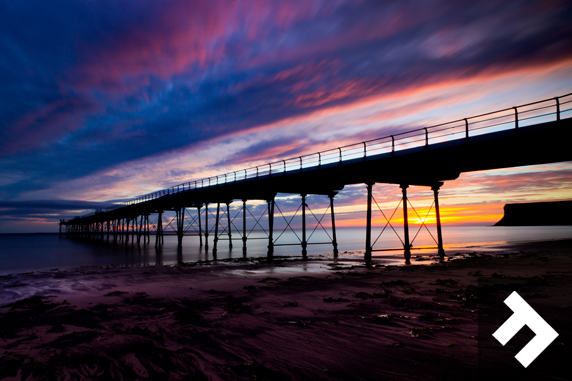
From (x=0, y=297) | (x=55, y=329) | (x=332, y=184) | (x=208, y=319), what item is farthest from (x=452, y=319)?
(x=332, y=184)

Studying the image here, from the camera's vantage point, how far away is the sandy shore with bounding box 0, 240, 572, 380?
519cm

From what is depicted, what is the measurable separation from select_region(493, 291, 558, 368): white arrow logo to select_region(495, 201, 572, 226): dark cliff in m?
44.4

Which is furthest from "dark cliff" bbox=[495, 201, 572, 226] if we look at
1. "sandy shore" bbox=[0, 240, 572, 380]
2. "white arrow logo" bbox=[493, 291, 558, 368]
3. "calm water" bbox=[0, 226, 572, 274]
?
"white arrow logo" bbox=[493, 291, 558, 368]

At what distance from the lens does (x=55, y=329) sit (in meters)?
7.73

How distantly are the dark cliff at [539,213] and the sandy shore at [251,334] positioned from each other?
3911 cm

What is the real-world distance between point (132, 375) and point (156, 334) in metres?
2.03

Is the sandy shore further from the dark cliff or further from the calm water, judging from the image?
the dark cliff

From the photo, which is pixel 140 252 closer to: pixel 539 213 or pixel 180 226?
pixel 180 226

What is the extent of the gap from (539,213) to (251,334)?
51.8 meters

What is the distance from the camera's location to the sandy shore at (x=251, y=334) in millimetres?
5191

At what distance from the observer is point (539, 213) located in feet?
142

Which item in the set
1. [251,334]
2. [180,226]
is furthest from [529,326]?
[180,226]

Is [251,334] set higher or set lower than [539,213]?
lower

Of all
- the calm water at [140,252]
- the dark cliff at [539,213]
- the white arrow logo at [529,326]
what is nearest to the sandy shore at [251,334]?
the white arrow logo at [529,326]
